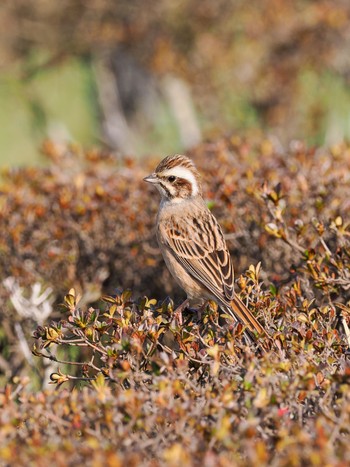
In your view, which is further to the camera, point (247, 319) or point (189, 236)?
point (189, 236)

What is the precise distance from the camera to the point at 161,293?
6.25m

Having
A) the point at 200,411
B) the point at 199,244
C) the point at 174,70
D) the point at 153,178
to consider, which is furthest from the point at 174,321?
the point at 174,70

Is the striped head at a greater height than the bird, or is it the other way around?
the striped head

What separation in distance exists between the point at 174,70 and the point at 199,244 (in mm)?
7081

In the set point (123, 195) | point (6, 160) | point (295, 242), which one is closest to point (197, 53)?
point (6, 160)

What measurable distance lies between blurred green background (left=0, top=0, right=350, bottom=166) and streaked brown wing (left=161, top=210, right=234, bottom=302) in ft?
17.5

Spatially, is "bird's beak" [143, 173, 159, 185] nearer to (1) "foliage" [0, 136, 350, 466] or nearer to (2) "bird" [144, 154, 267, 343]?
(2) "bird" [144, 154, 267, 343]

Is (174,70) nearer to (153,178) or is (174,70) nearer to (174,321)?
(153,178)

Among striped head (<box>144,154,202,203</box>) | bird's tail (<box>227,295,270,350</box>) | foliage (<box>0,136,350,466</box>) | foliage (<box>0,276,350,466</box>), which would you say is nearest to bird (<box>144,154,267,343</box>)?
striped head (<box>144,154,202,203</box>)

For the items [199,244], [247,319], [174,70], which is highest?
[174,70]

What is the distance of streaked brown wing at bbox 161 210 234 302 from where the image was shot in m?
5.26

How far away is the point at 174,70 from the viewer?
475 inches

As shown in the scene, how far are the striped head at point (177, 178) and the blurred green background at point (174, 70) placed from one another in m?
5.14

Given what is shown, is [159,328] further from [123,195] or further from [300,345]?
[123,195]
